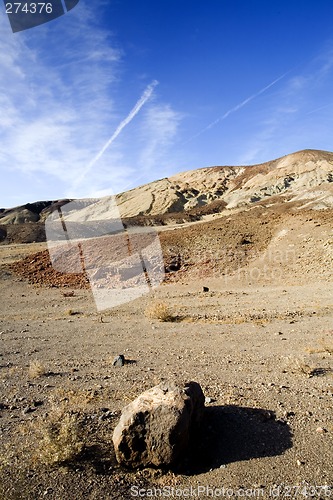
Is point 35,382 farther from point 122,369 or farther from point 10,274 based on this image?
point 10,274

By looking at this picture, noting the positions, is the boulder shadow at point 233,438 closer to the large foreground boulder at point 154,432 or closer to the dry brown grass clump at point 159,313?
the large foreground boulder at point 154,432

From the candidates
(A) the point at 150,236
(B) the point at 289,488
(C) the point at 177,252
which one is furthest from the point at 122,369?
(A) the point at 150,236

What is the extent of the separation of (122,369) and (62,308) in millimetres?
9486

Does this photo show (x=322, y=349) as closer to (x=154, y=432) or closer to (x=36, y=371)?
(x=154, y=432)

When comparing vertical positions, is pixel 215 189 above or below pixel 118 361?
above

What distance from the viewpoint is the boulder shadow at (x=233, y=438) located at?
410 centimetres

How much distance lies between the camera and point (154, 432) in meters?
3.97

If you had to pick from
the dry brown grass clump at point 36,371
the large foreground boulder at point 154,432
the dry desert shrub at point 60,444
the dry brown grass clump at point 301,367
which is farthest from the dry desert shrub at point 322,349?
the dry brown grass clump at point 36,371

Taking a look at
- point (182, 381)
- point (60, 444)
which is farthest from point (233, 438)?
point (60, 444)

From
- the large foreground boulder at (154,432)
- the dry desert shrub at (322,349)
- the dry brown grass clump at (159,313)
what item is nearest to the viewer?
the large foreground boulder at (154,432)

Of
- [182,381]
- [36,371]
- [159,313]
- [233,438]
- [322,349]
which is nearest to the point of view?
[233,438]

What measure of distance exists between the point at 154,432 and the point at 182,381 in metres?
0.84

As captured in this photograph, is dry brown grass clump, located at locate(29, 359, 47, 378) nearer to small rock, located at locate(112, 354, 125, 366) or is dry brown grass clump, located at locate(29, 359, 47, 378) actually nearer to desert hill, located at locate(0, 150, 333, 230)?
small rock, located at locate(112, 354, 125, 366)

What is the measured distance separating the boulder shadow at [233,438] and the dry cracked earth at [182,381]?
2 centimetres
